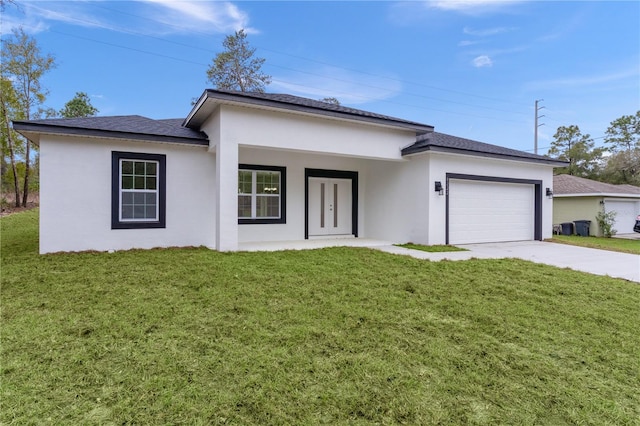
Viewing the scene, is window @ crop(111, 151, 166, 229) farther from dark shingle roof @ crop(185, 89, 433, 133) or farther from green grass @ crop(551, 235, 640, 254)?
green grass @ crop(551, 235, 640, 254)

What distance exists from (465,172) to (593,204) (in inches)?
453

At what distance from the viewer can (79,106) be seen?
83.9 feet

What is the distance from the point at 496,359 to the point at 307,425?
76.7 inches

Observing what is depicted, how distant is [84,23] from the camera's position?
55.3ft

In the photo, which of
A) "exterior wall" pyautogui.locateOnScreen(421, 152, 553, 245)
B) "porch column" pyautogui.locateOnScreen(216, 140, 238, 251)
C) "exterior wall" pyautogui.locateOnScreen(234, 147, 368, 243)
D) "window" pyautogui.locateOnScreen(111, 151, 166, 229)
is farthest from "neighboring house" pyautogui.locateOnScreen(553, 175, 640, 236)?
"window" pyautogui.locateOnScreen(111, 151, 166, 229)

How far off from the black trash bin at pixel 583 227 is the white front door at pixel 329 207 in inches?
513

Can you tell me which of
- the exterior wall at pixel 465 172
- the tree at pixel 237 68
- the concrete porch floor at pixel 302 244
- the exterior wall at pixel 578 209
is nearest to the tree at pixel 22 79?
the tree at pixel 237 68

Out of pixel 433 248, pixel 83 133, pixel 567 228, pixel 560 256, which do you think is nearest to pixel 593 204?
pixel 567 228

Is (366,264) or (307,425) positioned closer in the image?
(307,425)

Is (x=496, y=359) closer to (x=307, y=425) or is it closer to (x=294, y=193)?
(x=307, y=425)

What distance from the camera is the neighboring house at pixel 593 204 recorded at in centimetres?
1670

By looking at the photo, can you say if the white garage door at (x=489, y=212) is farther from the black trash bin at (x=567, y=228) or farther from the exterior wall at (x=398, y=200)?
the black trash bin at (x=567, y=228)

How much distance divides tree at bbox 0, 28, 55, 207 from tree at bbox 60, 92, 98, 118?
19.8ft

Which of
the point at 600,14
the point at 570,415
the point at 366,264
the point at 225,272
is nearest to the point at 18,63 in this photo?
the point at 225,272
